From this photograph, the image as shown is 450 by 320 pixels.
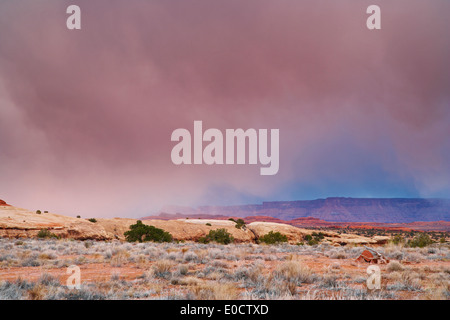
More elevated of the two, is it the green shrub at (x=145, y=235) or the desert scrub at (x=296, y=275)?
the desert scrub at (x=296, y=275)

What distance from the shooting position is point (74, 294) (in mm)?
6473

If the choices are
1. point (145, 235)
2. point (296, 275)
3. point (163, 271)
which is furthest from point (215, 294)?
point (145, 235)

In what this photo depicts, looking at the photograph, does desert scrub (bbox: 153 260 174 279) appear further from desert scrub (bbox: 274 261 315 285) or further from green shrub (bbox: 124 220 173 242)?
green shrub (bbox: 124 220 173 242)

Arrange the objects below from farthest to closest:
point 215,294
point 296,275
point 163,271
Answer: point 163,271
point 296,275
point 215,294

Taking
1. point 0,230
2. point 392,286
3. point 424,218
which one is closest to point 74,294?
point 392,286

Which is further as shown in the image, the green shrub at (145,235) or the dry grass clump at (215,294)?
the green shrub at (145,235)

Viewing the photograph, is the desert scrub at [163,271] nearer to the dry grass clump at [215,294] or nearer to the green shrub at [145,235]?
the dry grass clump at [215,294]

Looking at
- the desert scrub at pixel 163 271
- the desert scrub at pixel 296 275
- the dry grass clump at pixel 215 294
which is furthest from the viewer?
the desert scrub at pixel 163 271

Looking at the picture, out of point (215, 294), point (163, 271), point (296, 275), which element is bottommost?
point (163, 271)

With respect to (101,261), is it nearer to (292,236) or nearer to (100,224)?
(100,224)

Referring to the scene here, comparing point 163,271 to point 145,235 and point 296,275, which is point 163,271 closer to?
point 296,275

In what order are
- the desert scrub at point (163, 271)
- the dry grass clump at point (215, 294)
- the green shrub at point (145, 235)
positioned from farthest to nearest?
the green shrub at point (145, 235) < the desert scrub at point (163, 271) < the dry grass clump at point (215, 294)

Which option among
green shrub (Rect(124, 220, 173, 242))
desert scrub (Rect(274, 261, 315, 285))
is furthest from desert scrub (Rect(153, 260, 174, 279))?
green shrub (Rect(124, 220, 173, 242))

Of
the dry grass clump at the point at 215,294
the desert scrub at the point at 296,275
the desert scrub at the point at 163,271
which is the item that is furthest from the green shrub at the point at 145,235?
the dry grass clump at the point at 215,294
